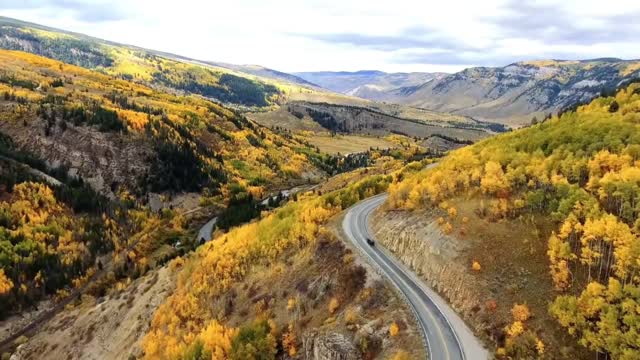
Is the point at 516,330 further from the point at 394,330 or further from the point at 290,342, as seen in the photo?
the point at 290,342

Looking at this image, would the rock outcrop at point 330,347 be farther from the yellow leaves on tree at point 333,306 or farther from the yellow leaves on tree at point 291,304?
the yellow leaves on tree at point 291,304

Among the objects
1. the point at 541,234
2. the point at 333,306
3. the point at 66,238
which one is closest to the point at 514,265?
the point at 541,234

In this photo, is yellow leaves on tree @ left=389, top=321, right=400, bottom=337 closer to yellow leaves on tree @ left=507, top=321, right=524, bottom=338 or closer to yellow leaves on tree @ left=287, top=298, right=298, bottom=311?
yellow leaves on tree @ left=507, top=321, right=524, bottom=338

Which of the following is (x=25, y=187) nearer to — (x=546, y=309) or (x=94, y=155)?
(x=94, y=155)

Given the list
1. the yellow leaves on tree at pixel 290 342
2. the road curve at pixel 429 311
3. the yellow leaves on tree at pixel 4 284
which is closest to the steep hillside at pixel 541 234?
the road curve at pixel 429 311

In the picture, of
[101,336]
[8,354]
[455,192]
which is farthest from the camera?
[8,354]

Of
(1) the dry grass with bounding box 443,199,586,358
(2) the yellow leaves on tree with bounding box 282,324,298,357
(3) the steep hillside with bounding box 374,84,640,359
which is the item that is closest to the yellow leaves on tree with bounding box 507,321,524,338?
(3) the steep hillside with bounding box 374,84,640,359

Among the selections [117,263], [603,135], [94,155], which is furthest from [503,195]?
[94,155]
